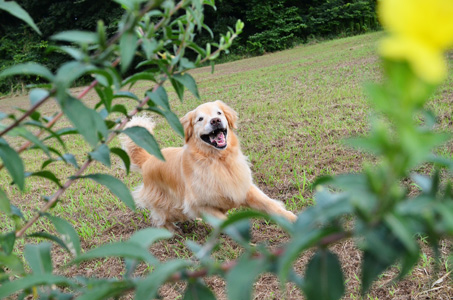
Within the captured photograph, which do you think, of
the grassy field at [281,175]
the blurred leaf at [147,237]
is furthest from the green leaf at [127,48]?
the grassy field at [281,175]

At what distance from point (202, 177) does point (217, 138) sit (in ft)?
1.01

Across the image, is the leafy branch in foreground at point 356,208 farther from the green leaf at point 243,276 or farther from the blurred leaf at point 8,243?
the blurred leaf at point 8,243

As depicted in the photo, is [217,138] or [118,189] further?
[217,138]

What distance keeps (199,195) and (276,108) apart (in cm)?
332

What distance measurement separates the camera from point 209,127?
9.15 feet

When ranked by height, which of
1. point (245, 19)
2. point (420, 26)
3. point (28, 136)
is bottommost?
point (245, 19)

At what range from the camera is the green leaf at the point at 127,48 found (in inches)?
17.5

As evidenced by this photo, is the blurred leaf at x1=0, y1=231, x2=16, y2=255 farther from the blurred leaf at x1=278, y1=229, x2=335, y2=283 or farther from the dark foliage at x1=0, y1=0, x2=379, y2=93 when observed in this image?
the dark foliage at x1=0, y1=0, x2=379, y2=93

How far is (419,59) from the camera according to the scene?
20 cm

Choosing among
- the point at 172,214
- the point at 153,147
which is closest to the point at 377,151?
the point at 153,147

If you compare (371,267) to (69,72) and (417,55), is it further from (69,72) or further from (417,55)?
(69,72)

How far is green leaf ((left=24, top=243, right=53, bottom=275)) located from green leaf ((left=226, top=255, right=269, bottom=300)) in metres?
0.38

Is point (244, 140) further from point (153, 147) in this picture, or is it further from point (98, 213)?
point (153, 147)

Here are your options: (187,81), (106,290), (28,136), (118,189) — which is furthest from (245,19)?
(106,290)
